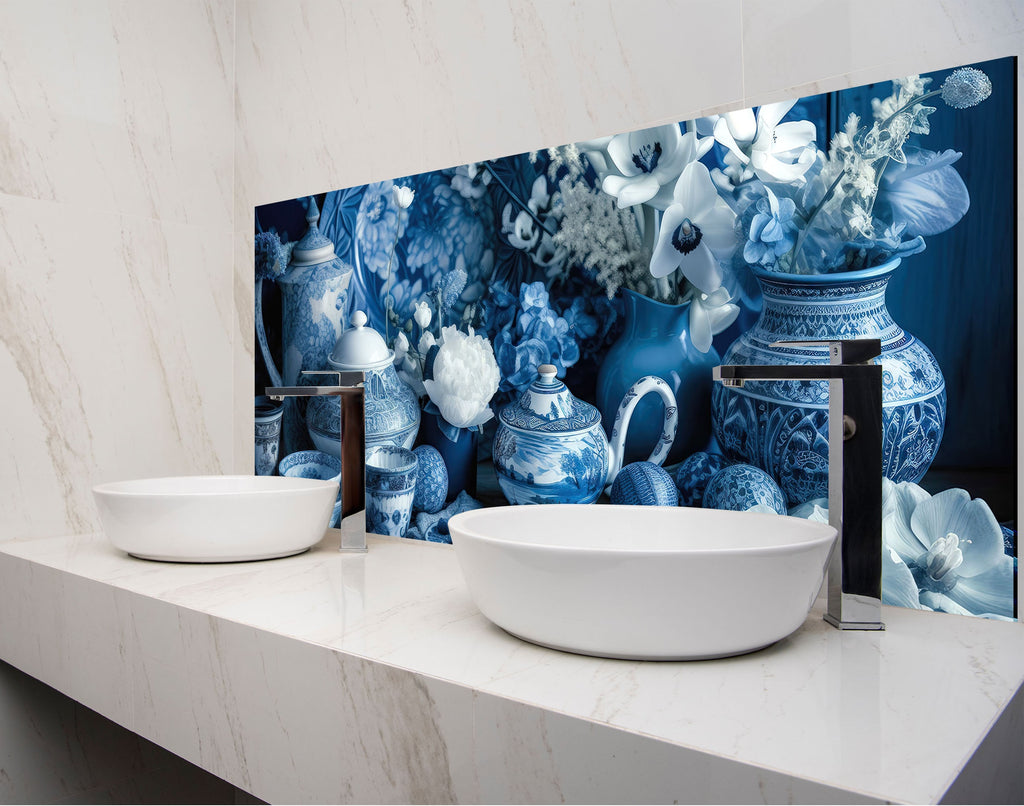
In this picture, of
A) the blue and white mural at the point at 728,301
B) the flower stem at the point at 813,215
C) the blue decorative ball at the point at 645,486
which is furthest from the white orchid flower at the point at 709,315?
the blue decorative ball at the point at 645,486

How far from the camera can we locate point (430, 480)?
158cm

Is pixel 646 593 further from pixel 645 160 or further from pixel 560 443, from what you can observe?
pixel 645 160

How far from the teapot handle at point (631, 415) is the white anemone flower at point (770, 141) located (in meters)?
0.36

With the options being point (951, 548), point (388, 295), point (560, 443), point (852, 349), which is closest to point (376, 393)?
point (388, 295)

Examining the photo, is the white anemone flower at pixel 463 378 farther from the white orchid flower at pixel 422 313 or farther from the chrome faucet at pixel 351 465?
the chrome faucet at pixel 351 465

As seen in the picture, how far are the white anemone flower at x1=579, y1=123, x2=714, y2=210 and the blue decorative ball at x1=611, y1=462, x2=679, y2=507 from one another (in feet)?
1.42

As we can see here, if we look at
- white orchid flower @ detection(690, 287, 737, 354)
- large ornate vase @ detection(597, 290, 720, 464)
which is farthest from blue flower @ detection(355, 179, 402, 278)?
white orchid flower @ detection(690, 287, 737, 354)

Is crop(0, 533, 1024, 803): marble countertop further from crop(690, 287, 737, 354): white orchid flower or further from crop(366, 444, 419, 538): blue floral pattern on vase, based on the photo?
crop(690, 287, 737, 354): white orchid flower

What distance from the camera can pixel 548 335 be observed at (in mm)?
1424

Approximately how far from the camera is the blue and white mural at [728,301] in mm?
1039

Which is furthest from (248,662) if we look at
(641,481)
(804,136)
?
(804,136)

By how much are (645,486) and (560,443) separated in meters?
0.17

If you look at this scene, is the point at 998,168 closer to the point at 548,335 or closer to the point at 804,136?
the point at 804,136

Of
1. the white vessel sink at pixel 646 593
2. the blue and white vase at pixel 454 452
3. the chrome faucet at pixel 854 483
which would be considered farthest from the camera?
the blue and white vase at pixel 454 452
